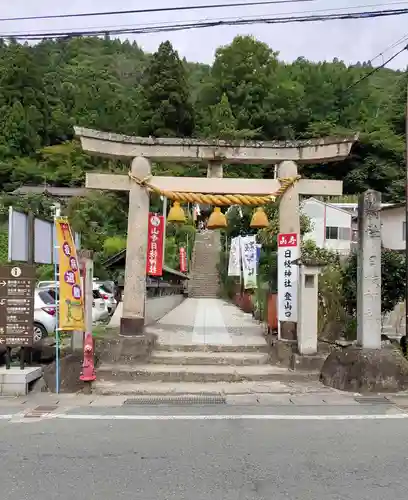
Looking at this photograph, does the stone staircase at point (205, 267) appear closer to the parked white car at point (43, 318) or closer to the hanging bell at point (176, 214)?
the parked white car at point (43, 318)

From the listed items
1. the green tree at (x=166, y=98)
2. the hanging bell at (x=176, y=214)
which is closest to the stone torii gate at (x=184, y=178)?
the hanging bell at (x=176, y=214)

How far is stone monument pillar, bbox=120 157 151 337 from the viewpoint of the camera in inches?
443

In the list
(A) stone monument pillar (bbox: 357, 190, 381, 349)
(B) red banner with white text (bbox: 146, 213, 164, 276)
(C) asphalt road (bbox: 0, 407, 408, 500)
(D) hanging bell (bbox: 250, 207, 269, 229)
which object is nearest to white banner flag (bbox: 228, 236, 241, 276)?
(B) red banner with white text (bbox: 146, 213, 164, 276)

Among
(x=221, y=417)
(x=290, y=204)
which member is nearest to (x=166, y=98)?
(x=290, y=204)

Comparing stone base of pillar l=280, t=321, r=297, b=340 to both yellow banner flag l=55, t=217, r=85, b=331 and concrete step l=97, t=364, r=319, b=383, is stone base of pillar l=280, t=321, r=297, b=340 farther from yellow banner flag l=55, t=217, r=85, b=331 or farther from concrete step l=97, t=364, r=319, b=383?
yellow banner flag l=55, t=217, r=85, b=331

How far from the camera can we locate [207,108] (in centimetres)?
6738

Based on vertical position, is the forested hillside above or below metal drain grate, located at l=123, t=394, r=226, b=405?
above

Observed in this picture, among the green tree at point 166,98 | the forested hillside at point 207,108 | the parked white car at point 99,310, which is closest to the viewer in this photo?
the parked white car at point 99,310

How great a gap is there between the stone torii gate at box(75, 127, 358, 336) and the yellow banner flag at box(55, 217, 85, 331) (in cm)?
212

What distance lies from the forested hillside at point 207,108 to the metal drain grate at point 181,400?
3970 centimetres

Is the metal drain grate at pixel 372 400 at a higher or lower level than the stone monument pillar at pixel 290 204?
lower

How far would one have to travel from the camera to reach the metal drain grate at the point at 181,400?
8.13m

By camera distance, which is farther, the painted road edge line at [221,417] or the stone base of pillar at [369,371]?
the stone base of pillar at [369,371]

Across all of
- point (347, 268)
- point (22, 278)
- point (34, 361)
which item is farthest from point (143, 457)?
point (347, 268)
